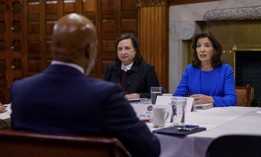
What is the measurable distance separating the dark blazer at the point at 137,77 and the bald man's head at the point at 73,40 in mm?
2385

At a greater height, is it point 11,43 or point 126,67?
point 11,43

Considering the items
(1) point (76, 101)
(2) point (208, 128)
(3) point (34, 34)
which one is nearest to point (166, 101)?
(2) point (208, 128)

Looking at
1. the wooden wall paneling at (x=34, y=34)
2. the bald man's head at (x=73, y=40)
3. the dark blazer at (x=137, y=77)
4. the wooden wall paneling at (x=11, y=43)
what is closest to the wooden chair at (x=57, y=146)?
the bald man's head at (x=73, y=40)

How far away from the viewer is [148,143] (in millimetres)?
1518

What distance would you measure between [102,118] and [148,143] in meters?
0.20

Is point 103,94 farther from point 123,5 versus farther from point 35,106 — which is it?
point 123,5

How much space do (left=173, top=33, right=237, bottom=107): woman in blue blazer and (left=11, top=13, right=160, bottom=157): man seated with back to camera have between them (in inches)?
79.1

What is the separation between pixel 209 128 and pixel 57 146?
1.05 m

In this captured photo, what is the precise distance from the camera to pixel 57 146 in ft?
A: 4.46

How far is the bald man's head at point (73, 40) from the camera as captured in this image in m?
1.45

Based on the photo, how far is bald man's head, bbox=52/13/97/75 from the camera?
57.1 inches

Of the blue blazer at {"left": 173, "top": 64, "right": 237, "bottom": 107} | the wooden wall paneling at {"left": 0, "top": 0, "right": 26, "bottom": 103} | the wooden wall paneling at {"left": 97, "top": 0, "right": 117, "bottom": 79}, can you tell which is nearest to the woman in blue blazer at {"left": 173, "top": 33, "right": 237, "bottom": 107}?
the blue blazer at {"left": 173, "top": 64, "right": 237, "bottom": 107}

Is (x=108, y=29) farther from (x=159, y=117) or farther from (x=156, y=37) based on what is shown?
(x=159, y=117)

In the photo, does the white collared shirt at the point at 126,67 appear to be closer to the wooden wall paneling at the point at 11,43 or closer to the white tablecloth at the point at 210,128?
the white tablecloth at the point at 210,128
